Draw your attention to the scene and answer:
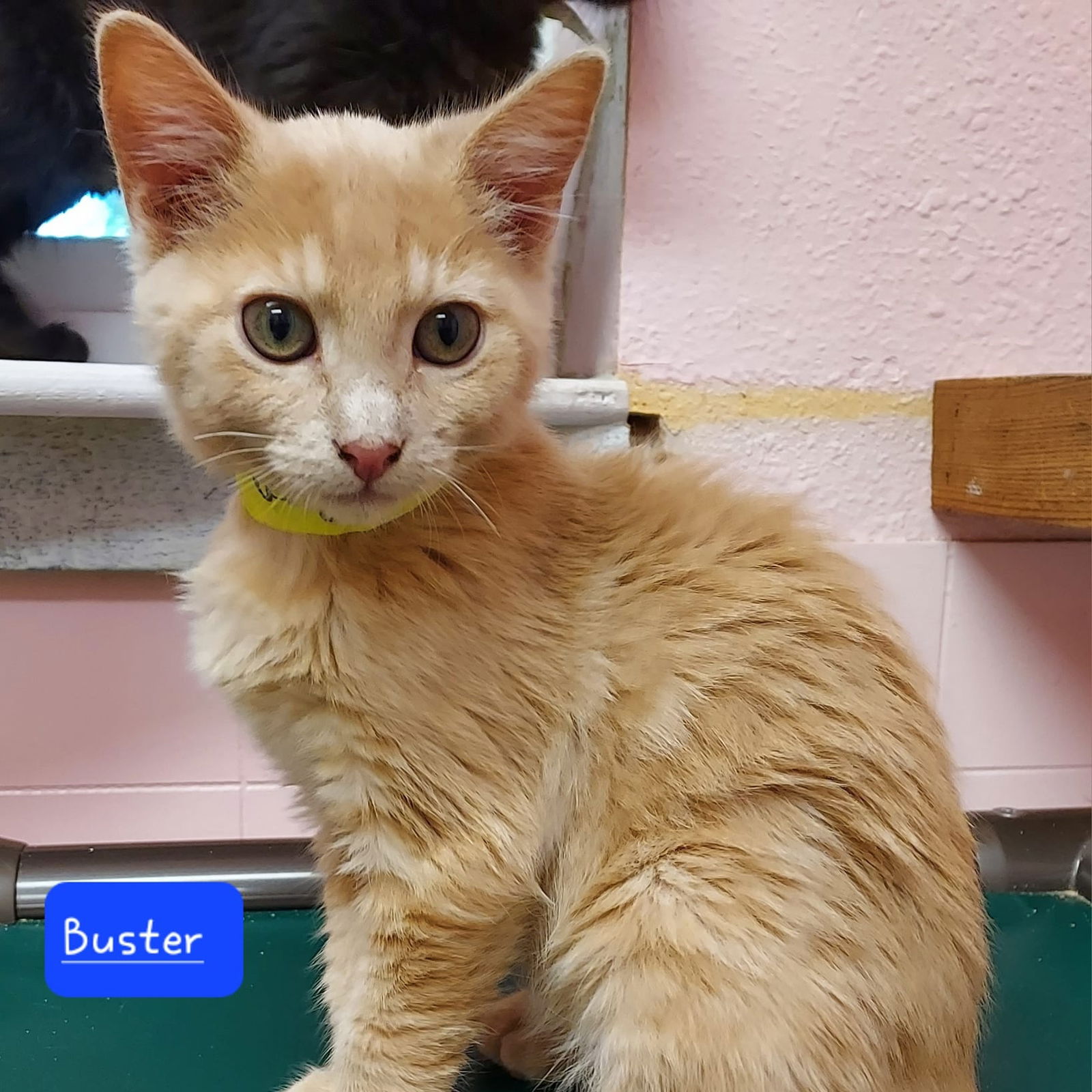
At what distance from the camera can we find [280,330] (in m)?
0.60

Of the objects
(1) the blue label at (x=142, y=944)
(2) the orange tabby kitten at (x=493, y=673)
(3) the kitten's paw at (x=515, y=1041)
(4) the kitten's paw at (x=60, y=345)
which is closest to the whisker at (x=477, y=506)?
(2) the orange tabby kitten at (x=493, y=673)

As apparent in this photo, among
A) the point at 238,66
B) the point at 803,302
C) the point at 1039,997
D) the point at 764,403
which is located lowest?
the point at 1039,997

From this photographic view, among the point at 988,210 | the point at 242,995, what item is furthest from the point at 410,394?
the point at 988,210

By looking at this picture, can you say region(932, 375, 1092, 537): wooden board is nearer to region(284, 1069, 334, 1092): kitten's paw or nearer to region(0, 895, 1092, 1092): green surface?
region(0, 895, 1092, 1092): green surface

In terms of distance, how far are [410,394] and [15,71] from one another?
28.4 inches

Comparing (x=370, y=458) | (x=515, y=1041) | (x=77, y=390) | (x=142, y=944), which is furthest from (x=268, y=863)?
(x=370, y=458)

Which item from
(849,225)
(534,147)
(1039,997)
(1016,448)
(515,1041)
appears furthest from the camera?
(849,225)

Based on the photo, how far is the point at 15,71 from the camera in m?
1.00

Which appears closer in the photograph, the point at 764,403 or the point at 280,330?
the point at 280,330

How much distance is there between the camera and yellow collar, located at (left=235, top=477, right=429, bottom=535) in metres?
0.65

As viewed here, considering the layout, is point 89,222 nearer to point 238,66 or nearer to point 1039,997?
point 238,66

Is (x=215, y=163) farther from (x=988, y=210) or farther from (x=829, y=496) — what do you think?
(x=988, y=210)

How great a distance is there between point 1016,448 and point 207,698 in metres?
0.99

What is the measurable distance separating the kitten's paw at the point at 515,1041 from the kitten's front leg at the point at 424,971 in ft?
0.36
